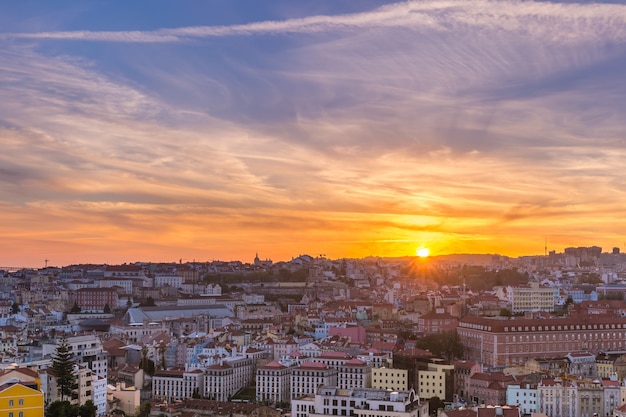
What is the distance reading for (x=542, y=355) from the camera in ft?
97.7

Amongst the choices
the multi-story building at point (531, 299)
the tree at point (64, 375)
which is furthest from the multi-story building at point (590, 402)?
the multi-story building at point (531, 299)

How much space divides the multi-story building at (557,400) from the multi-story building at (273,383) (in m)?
7.19

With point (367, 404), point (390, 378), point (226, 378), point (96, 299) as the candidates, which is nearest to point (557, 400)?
point (390, 378)

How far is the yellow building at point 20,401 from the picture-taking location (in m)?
15.8

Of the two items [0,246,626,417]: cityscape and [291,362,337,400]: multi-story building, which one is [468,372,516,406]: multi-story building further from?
[291,362,337,400]: multi-story building

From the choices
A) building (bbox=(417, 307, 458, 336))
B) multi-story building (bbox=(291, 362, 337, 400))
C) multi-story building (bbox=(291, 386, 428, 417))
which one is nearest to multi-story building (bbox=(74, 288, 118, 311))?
building (bbox=(417, 307, 458, 336))

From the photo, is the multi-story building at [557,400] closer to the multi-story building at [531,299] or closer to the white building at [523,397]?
the white building at [523,397]

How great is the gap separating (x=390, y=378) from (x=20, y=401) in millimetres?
11694

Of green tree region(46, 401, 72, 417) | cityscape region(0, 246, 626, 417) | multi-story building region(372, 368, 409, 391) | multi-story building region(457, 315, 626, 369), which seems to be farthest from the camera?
multi-story building region(457, 315, 626, 369)

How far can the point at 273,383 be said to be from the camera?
25.5 metres

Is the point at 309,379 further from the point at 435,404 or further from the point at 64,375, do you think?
the point at 64,375

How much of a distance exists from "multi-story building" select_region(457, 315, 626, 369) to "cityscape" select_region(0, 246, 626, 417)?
2.0 inches

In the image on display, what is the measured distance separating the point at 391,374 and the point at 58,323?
20735mm

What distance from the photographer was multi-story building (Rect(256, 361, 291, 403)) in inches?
997
